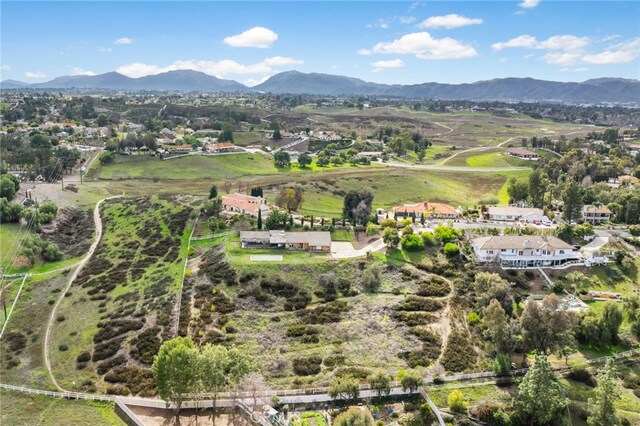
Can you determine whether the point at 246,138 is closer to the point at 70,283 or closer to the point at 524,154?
the point at 524,154

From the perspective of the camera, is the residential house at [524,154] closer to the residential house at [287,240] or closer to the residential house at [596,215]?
the residential house at [596,215]

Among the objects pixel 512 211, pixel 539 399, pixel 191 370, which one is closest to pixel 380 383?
pixel 539 399

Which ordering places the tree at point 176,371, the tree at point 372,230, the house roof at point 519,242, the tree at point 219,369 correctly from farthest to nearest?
1. the tree at point 372,230
2. the house roof at point 519,242
3. the tree at point 219,369
4. the tree at point 176,371

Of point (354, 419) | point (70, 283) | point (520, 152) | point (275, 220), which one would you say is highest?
point (520, 152)

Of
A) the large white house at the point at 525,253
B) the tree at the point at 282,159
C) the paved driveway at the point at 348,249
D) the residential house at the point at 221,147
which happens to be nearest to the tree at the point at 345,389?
the paved driveway at the point at 348,249

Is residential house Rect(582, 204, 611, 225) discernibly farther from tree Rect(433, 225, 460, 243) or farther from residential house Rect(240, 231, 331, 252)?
residential house Rect(240, 231, 331, 252)
